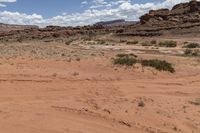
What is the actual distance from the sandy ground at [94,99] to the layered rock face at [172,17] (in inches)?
2552

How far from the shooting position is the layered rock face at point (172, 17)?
85706mm

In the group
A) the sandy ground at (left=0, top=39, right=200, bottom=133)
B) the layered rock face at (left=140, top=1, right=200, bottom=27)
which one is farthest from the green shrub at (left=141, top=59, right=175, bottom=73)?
the layered rock face at (left=140, top=1, right=200, bottom=27)

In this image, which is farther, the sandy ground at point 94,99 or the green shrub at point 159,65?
the green shrub at point 159,65

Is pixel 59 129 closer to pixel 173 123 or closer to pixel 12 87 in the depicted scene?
pixel 173 123

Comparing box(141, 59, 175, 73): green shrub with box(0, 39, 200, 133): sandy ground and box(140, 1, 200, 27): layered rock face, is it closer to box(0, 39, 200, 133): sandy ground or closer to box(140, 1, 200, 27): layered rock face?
box(0, 39, 200, 133): sandy ground

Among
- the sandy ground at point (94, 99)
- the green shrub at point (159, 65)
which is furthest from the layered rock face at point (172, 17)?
the sandy ground at point (94, 99)

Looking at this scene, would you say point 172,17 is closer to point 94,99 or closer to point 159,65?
point 159,65

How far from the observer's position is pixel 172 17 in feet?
308

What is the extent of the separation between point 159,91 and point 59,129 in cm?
673

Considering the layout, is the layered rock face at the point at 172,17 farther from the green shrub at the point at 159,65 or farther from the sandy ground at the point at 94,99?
the sandy ground at the point at 94,99

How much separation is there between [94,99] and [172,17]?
82281 mm

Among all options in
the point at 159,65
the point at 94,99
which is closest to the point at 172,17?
the point at 159,65

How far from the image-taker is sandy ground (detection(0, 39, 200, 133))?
11.4 m

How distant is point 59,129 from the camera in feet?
35.6
